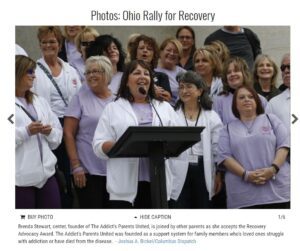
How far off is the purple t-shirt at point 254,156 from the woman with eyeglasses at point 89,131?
84 cm

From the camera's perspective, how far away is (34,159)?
6230mm

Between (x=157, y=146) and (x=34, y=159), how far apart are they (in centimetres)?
102

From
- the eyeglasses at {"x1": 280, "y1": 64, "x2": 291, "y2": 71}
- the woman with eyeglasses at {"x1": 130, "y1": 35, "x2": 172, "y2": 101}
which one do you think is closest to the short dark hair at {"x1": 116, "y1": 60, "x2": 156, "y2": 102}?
the woman with eyeglasses at {"x1": 130, "y1": 35, "x2": 172, "y2": 101}

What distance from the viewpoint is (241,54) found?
7.04 metres

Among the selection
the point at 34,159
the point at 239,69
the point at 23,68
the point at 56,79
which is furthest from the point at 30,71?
the point at 239,69

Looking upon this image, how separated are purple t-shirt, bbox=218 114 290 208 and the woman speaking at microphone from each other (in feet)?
1.48

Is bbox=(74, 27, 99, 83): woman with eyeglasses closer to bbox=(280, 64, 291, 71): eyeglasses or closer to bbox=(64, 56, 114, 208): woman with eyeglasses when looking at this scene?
bbox=(64, 56, 114, 208): woman with eyeglasses

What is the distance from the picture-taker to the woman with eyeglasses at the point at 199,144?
6332 mm

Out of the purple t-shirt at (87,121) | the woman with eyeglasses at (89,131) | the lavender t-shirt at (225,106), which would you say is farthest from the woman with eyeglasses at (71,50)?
the lavender t-shirt at (225,106)

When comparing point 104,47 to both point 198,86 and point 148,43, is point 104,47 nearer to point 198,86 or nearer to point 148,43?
point 148,43

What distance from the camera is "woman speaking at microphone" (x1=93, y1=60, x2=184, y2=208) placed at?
19.9 ft
